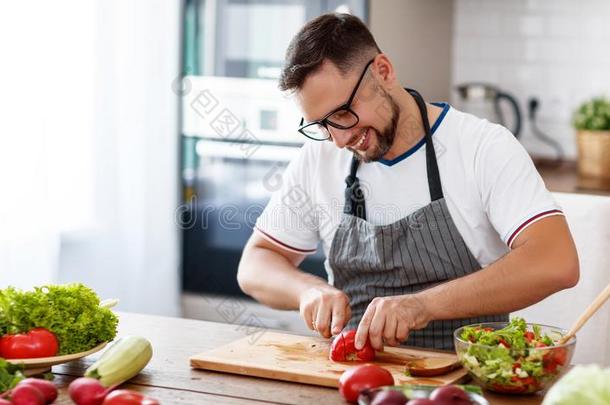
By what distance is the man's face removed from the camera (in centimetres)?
211

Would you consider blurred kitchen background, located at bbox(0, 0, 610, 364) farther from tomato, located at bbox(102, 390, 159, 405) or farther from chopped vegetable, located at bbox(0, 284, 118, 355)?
tomato, located at bbox(102, 390, 159, 405)

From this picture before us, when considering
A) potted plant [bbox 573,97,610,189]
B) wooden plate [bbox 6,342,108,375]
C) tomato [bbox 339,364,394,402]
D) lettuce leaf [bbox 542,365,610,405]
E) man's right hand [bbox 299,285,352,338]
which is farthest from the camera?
potted plant [bbox 573,97,610,189]

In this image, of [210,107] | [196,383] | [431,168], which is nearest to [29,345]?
[196,383]

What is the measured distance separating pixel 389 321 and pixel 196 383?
40 cm

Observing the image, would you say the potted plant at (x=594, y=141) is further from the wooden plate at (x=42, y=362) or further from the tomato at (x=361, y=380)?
the wooden plate at (x=42, y=362)

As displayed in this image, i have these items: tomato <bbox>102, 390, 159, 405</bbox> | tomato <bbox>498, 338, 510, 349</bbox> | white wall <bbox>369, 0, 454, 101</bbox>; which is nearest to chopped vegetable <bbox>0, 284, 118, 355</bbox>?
tomato <bbox>102, 390, 159, 405</bbox>

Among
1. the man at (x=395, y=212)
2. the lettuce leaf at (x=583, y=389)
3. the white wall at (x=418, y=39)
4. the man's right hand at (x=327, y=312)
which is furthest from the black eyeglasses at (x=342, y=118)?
the white wall at (x=418, y=39)

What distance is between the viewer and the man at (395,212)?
202 cm

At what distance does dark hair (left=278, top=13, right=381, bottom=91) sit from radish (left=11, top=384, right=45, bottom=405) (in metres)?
0.93

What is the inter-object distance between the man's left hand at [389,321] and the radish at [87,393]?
0.52 metres

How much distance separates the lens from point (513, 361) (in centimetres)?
164

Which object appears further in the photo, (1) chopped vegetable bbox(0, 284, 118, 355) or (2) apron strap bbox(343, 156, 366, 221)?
(2) apron strap bbox(343, 156, 366, 221)

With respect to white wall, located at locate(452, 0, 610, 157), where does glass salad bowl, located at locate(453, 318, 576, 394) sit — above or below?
below

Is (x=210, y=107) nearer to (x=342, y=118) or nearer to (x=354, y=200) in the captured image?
(x=354, y=200)
